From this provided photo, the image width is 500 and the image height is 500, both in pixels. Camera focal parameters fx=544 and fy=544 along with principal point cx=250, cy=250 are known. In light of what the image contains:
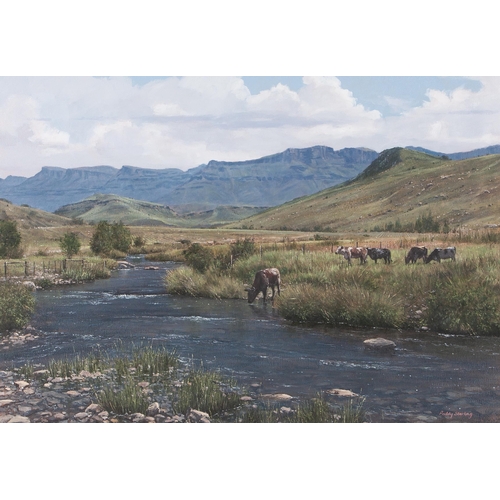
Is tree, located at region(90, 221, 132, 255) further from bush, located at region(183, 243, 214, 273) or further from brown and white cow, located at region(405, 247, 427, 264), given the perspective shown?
brown and white cow, located at region(405, 247, 427, 264)

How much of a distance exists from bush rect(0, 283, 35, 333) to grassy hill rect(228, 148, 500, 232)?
10563 millimetres

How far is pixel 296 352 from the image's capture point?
1129 cm

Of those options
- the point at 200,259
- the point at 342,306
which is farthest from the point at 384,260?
the point at 200,259

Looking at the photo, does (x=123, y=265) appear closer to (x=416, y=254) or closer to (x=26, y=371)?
(x=416, y=254)

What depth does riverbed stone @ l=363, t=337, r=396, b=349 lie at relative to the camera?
11.4 m

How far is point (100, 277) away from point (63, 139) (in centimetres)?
1481

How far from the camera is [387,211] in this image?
2197 centimetres

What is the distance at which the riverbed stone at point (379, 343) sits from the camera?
450 inches

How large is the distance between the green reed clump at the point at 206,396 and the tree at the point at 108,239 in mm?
30402

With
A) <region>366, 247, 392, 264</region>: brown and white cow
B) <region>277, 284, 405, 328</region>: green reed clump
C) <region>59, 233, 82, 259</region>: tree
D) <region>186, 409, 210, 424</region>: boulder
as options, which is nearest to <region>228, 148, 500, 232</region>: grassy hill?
<region>366, 247, 392, 264</region>: brown and white cow

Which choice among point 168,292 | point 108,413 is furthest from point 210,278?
point 108,413

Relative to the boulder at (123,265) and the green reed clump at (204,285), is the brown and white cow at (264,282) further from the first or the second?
the boulder at (123,265)

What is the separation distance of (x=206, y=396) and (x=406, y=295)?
27.0 ft
